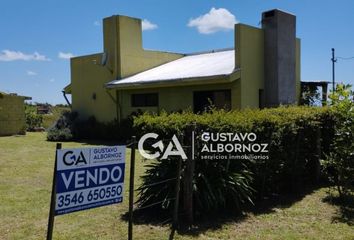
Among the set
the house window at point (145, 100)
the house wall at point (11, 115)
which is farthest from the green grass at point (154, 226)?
the house wall at point (11, 115)

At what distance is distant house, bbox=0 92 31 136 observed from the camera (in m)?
24.5

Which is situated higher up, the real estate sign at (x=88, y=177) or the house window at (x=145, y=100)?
the house window at (x=145, y=100)

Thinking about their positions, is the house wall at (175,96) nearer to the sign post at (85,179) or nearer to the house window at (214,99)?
the house window at (214,99)

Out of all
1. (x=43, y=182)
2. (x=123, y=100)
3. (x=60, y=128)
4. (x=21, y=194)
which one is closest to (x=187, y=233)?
(x=21, y=194)

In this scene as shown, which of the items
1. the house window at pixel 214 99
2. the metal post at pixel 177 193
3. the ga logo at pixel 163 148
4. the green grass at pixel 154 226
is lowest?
the green grass at pixel 154 226

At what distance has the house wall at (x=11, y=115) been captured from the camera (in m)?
24.5

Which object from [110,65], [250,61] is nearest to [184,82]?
[250,61]

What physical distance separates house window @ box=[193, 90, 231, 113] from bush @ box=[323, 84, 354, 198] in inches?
344

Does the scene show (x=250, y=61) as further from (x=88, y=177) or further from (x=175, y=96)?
(x=88, y=177)

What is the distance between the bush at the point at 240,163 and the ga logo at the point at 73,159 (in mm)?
2063

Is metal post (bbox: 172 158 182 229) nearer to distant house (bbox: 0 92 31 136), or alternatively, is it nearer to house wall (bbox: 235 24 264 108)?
house wall (bbox: 235 24 264 108)

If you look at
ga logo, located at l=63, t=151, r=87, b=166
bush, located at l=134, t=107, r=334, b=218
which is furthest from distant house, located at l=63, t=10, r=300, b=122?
ga logo, located at l=63, t=151, r=87, b=166

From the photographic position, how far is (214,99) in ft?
54.3

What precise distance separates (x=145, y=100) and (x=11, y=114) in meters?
10.7
